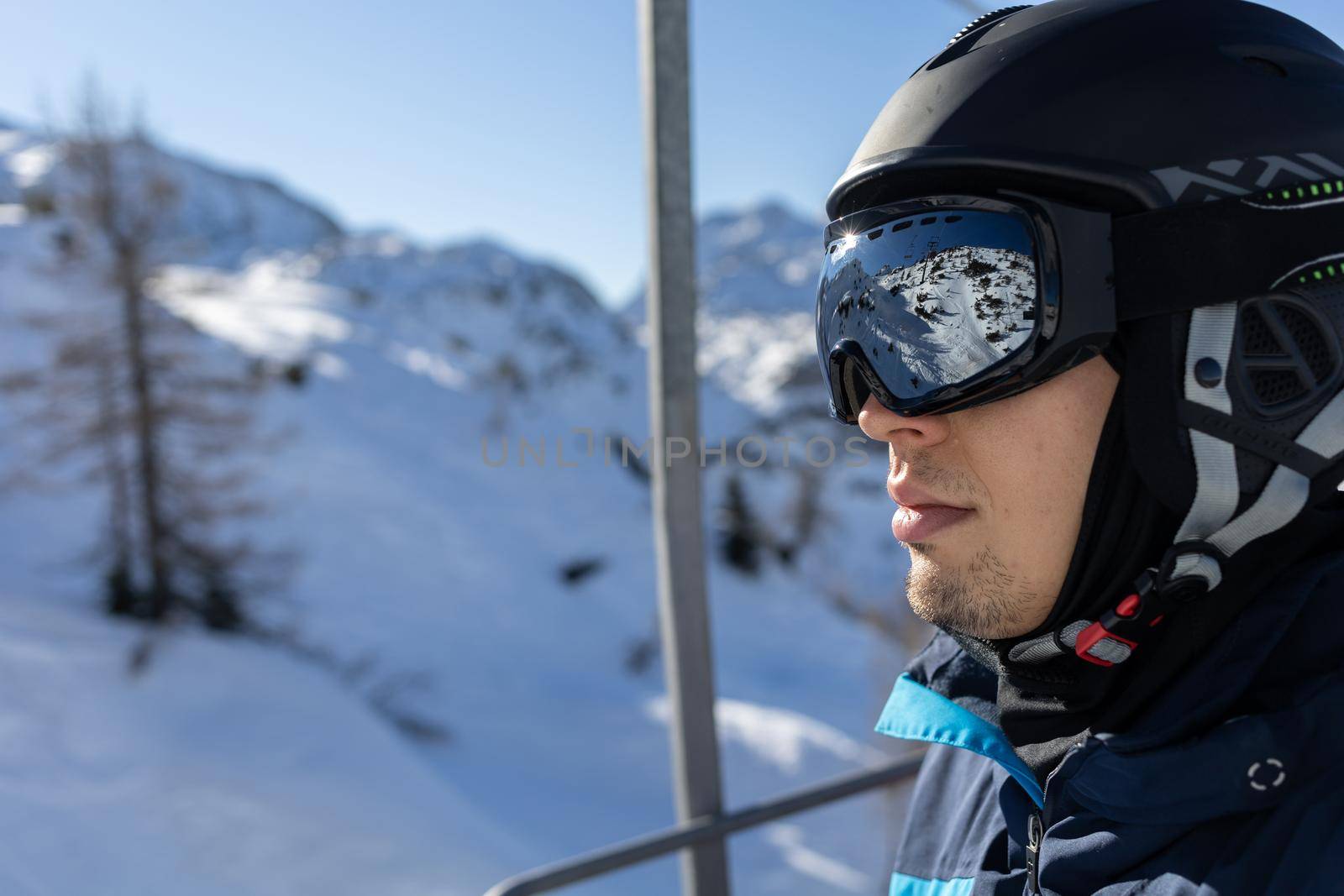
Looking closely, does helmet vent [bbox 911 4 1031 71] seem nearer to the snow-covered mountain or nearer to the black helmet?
the black helmet

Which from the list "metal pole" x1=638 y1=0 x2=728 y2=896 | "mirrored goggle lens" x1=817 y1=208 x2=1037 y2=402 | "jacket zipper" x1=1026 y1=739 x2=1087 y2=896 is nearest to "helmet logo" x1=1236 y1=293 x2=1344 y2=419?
"mirrored goggle lens" x1=817 y1=208 x2=1037 y2=402

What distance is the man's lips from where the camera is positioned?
3.69 ft

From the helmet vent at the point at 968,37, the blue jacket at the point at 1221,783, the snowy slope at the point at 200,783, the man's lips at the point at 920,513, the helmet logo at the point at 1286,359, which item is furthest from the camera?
the snowy slope at the point at 200,783

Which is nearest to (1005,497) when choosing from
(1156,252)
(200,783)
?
(1156,252)

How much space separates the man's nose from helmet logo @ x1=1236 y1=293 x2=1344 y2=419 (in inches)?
13.6

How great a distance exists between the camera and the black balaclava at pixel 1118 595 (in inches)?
Answer: 40.0

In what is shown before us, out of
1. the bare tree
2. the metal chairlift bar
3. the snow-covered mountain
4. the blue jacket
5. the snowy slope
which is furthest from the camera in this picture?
the bare tree

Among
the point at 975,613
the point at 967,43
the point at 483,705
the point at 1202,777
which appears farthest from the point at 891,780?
the point at 483,705

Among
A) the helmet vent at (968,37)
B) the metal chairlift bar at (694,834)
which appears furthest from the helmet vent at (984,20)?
the metal chairlift bar at (694,834)

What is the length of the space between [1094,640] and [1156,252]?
18.4 inches

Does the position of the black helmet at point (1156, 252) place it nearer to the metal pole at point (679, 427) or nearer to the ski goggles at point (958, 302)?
the ski goggles at point (958, 302)

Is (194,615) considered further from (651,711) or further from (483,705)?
(651,711)

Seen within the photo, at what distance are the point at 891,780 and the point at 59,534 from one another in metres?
13.7

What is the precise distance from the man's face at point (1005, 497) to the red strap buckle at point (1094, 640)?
7cm
